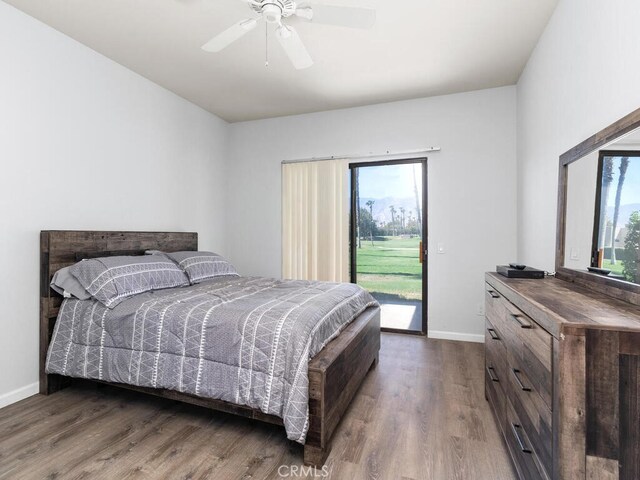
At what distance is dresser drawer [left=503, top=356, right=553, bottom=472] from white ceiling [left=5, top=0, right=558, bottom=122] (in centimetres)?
234

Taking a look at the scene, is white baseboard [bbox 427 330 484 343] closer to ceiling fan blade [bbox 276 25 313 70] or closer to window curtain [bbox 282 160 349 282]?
window curtain [bbox 282 160 349 282]

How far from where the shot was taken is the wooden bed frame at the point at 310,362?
64.7 inches

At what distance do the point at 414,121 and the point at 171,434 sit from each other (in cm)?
369

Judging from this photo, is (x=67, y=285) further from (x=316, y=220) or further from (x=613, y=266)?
(x=613, y=266)

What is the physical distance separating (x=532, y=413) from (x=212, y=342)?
5.03 ft

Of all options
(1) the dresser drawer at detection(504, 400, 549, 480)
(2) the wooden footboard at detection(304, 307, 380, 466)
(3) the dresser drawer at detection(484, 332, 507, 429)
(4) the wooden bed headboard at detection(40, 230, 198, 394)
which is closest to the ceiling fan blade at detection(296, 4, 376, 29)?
(2) the wooden footboard at detection(304, 307, 380, 466)

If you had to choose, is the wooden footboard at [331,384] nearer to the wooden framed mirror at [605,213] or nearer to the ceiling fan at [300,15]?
the wooden framed mirror at [605,213]

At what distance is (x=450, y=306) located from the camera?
369cm

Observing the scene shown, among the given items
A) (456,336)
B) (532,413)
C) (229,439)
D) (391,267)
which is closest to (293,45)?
(532,413)

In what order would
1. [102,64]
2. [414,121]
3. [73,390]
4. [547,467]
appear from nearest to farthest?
[547,467] → [73,390] → [102,64] → [414,121]

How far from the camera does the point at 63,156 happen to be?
2.58m

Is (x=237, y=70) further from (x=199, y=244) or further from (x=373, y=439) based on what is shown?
(x=373, y=439)

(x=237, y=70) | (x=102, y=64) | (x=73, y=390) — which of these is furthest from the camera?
(x=237, y=70)

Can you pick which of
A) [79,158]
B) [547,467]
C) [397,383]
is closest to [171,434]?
[397,383]
